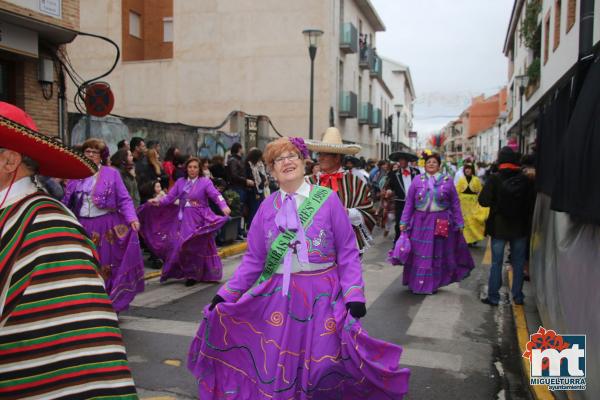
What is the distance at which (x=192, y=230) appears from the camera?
8125mm

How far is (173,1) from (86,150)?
73.4 ft

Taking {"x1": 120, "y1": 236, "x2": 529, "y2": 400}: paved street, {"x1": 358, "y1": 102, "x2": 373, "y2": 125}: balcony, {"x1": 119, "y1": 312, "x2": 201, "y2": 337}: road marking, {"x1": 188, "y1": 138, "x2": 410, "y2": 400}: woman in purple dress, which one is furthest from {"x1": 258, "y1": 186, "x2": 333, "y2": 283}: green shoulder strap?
{"x1": 358, "y1": 102, "x2": 373, "y2": 125}: balcony

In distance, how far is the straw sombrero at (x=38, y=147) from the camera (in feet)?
6.88

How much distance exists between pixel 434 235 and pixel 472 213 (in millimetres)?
4959

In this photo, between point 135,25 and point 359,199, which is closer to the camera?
point 359,199

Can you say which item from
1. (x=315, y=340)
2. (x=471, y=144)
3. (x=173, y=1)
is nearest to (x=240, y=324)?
(x=315, y=340)

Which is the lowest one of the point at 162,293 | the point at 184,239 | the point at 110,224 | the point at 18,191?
the point at 162,293

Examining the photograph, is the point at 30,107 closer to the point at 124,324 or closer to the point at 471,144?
the point at 124,324

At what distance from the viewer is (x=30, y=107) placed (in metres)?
10.7

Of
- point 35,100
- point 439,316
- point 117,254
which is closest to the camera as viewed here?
point 117,254

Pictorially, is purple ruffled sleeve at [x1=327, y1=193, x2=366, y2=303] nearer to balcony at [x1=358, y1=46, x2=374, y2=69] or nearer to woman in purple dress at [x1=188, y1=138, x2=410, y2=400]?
woman in purple dress at [x1=188, y1=138, x2=410, y2=400]

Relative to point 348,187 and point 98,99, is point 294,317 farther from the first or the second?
point 98,99

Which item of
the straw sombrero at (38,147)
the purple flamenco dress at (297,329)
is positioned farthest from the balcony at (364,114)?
the straw sombrero at (38,147)

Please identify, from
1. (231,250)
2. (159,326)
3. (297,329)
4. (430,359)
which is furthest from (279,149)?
(231,250)
